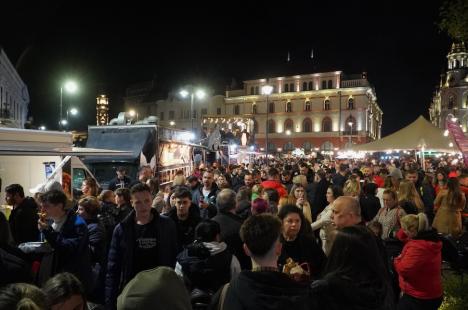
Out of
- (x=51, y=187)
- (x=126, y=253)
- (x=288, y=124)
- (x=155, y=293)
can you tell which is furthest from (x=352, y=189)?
(x=288, y=124)

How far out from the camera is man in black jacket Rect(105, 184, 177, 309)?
168 inches

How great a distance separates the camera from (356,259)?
8.82 feet

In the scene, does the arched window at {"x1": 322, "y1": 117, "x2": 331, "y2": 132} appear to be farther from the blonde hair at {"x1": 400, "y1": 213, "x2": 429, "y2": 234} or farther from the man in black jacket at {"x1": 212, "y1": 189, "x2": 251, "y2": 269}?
the man in black jacket at {"x1": 212, "y1": 189, "x2": 251, "y2": 269}

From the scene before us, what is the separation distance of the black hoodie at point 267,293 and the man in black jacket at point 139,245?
205 cm

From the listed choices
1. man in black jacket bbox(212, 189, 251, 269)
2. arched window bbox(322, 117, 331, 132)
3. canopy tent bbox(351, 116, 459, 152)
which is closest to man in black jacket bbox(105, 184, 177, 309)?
man in black jacket bbox(212, 189, 251, 269)

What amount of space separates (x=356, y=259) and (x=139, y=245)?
7.97 ft

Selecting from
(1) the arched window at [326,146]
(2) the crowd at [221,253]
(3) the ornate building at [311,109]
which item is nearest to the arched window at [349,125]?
(3) the ornate building at [311,109]

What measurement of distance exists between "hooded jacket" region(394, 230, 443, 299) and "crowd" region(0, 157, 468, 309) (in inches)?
0.4

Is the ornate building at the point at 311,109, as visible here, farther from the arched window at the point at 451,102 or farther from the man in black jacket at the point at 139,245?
the man in black jacket at the point at 139,245

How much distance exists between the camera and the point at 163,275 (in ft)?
6.35

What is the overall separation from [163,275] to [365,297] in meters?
1.35

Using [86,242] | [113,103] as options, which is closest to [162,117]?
[113,103]

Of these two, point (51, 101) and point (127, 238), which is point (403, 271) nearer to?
point (127, 238)

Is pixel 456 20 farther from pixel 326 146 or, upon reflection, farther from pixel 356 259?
pixel 326 146
